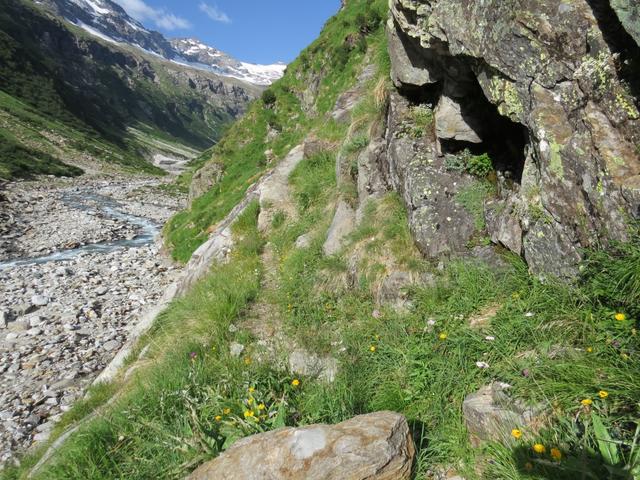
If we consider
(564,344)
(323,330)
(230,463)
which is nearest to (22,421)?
(323,330)

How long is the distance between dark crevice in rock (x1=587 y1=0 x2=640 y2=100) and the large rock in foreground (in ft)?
14.9

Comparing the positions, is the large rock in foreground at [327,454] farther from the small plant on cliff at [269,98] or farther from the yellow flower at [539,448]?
the small plant on cliff at [269,98]

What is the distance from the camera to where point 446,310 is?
573 centimetres

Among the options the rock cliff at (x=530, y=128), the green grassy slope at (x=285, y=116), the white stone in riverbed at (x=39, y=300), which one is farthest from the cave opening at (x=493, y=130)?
the white stone in riverbed at (x=39, y=300)

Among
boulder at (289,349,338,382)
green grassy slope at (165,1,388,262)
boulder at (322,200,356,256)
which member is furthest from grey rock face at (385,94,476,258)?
green grassy slope at (165,1,388,262)

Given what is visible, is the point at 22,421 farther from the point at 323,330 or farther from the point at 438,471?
the point at 438,471

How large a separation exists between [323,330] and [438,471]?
3.29 meters

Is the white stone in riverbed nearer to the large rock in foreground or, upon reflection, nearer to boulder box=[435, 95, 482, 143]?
the large rock in foreground

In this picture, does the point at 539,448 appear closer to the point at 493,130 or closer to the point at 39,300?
the point at 493,130

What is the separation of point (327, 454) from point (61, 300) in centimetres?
1905

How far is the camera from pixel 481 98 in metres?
7.18

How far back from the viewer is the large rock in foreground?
3572 millimetres

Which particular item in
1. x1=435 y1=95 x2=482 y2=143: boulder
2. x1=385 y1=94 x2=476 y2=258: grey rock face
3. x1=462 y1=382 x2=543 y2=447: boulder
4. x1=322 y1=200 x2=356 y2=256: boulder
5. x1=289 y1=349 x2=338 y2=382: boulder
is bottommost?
x1=289 y1=349 x2=338 y2=382: boulder

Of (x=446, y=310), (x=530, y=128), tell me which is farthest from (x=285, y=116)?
(x=446, y=310)
